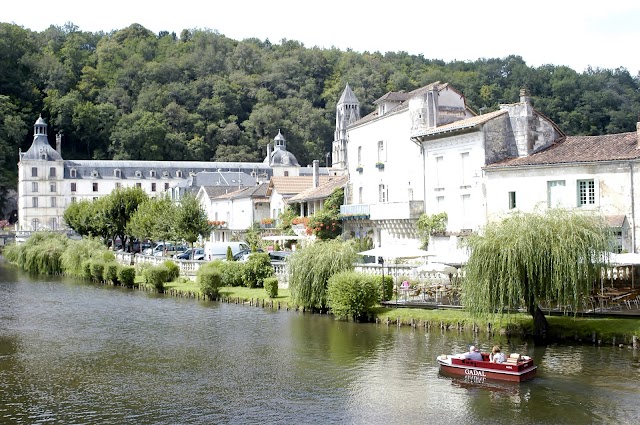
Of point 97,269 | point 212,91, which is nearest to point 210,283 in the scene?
point 97,269

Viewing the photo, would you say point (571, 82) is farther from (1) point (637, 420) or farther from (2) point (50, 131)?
(1) point (637, 420)

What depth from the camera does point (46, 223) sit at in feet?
403

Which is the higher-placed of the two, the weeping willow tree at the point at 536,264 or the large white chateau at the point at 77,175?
the large white chateau at the point at 77,175

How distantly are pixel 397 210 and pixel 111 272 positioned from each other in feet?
71.3

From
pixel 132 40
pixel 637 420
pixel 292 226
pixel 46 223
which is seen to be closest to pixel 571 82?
pixel 292 226

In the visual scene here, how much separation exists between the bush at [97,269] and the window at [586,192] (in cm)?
3537

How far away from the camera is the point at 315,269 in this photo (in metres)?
37.1

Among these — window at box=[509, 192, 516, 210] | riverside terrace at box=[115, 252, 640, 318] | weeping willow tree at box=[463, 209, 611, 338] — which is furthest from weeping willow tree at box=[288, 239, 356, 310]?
window at box=[509, 192, 516, 210]

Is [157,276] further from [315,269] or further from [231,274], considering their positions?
[315,269]

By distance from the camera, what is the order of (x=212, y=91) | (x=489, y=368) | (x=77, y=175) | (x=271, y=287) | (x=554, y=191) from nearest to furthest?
(x=489, y=368) → (x=554, y=191) → (x=271, y=287) → (x=77, y=175) → (x=212, y=91)

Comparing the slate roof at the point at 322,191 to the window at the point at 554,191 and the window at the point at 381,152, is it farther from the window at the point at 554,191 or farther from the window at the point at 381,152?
the window at the point at 554,191

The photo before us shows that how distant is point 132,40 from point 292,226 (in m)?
Answer: 127

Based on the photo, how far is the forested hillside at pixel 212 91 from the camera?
443ft

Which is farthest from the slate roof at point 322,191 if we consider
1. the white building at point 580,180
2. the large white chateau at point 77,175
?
the large white chateau at point 77,175
